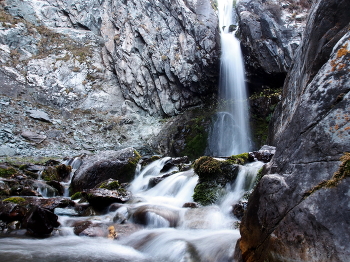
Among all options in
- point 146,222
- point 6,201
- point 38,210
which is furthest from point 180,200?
point 6,201

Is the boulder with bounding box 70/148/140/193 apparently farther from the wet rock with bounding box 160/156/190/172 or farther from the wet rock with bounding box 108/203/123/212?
the wet rock with bounding box 108/203/123/212

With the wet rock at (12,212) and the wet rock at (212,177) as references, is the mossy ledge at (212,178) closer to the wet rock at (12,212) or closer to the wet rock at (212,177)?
the wet rock at (212,177)

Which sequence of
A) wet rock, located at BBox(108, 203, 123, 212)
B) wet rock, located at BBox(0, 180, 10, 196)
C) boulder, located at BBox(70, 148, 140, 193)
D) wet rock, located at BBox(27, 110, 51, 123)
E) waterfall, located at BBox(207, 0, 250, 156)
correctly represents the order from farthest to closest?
wet rock, located at BBox(27, 110, 51, 123) < waterfall, located at BBox(207, 0, 250, 156) < boulder, located at BBox(70, 148, 140, 193) < wet rock, located at BBox(0, 180, 10, 196) < wet rock, located at BBox(108, 203, 123, 212)

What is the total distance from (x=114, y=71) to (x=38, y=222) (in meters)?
21.6

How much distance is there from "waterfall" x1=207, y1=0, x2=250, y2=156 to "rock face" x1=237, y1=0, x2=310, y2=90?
3.20 feet

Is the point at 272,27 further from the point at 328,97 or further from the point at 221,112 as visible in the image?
the point at 328,97

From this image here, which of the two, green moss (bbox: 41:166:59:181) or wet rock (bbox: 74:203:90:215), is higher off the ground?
green moss (bbox: 41:166:59:181)

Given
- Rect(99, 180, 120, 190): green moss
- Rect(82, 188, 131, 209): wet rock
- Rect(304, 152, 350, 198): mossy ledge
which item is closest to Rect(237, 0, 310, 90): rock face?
Rect(99, 180, 120, 190): green moss

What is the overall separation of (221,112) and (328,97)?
665 inches

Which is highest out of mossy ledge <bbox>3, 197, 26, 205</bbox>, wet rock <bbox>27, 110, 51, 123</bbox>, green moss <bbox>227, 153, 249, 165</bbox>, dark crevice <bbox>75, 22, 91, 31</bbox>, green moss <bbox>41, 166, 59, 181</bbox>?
dark crevice <bbox>75, 22, 91, 31</bbox>

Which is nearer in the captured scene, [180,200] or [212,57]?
[180,200]

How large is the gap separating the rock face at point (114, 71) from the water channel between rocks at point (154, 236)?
41.0 ft

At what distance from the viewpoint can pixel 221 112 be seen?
761 inches

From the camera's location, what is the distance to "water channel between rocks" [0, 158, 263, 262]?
3.85m
